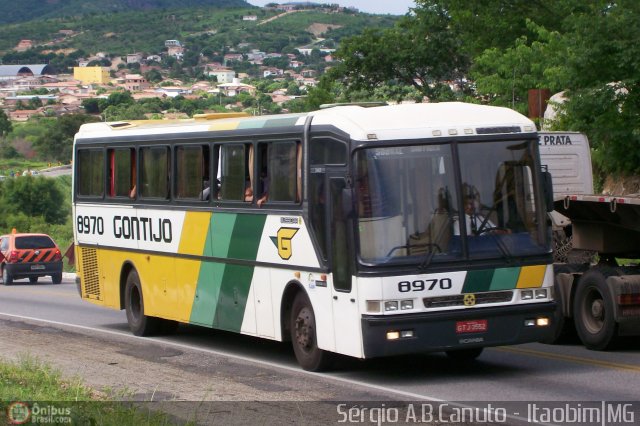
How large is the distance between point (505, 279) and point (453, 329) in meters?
0.78

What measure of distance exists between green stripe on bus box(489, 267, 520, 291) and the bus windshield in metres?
0.17

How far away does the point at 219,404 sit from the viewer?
38.0ft

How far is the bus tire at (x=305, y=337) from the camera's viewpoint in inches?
538

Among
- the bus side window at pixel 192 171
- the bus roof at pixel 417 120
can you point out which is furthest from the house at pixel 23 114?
the bus roof at pixel 417 120

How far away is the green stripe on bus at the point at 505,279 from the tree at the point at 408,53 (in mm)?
36907

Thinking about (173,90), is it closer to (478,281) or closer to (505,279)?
(505,279)

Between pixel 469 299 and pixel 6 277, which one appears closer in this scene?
pixel 469 299

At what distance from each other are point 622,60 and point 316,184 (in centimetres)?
1159

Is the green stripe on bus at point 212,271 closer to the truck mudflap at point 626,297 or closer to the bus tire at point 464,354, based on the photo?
the bus tire at point 464,354

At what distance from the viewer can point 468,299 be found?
502 inches

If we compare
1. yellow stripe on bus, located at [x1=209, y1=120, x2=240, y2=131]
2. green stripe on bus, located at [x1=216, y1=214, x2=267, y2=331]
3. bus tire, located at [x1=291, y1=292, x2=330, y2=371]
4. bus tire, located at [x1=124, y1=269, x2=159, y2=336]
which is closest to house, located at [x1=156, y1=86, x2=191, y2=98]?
bus tire, located at [x1=124, y1=269, x2=159, y2=336]

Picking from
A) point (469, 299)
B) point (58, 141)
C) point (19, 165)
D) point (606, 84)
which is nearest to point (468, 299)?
point (469, 299)

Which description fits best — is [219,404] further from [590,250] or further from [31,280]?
[31,280]

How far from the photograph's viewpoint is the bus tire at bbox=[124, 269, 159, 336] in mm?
18500
